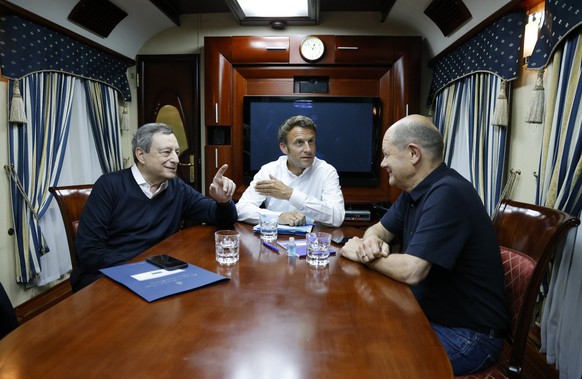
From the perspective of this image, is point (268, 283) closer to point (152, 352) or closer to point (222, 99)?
point (152, 352)

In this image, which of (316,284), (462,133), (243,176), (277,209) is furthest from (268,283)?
(243,176)

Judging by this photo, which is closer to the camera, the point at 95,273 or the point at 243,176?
the point at 95,273

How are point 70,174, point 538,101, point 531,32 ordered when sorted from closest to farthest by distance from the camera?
point 538,101 < point 531,32 < point 70,174

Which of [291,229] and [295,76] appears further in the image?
[295,76]

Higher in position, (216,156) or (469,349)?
(216,156)

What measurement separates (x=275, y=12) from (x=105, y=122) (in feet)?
6.10

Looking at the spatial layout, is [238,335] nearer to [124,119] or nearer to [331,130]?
[331,130]

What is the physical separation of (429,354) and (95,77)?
3.61 m

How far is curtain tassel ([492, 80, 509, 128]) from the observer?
236 cm

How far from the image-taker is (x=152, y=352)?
0.73 m

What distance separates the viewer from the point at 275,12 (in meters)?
3.39

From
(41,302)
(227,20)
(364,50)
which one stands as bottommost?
(41,302)

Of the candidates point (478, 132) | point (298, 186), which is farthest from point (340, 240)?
point (478, 132)

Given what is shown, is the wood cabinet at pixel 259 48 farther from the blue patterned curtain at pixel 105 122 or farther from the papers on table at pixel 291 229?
the papers on table at pixel 291 229
